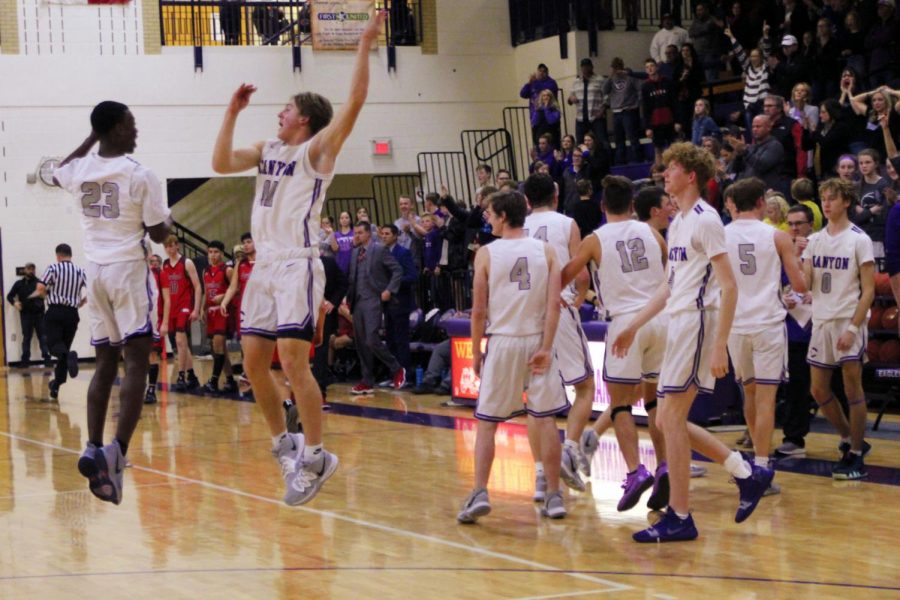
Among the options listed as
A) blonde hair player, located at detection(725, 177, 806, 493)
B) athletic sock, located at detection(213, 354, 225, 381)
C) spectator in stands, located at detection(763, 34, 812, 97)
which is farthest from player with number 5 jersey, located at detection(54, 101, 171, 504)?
spectator in stands, located at detection(763, 34, 812, 97)

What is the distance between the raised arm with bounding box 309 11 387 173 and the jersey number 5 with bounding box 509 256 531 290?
4.80 ft

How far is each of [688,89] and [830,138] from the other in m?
4.17

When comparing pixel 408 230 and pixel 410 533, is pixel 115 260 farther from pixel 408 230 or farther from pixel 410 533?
pixel 408 230

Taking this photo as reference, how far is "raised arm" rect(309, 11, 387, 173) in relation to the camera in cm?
614

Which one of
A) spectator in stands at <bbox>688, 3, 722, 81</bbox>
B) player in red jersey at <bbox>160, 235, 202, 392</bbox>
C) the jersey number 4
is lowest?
player in red jersey at <bbox>160, 235, 202, 392</bbox>

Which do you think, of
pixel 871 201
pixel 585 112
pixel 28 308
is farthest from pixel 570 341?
pixel 28 308

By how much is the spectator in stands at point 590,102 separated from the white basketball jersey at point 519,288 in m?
12.0

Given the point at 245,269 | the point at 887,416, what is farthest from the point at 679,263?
the point at 245,269

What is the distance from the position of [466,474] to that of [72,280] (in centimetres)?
839

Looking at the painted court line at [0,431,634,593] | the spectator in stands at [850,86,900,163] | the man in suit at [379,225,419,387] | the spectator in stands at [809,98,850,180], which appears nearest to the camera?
the painted court line at [0,431,634,593]

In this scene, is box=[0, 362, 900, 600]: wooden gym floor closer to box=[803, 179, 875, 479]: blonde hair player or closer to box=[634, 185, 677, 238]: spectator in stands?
box=[803, 179, 875, 479]: blonde hair player

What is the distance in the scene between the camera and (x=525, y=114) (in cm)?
2319

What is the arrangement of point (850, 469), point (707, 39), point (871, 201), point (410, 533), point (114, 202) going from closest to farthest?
point (114, 202)
point (410, 533)
point (850, 469)
point (871, 201)
point (707, 39)

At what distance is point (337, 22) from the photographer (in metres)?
22.3
